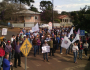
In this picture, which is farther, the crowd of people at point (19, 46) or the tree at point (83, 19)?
the tree at point (83, 19)

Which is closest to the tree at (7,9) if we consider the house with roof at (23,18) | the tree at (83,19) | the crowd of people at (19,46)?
the house with roof at (23,18)

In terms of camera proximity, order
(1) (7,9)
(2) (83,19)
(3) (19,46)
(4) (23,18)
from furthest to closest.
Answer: (4) (23,18)
(1) (7,9)
(2) (83,19)
(3) (19,46)

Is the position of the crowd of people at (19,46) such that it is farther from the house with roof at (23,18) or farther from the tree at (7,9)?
the house with roof at (23,18)

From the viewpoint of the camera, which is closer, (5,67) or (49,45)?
(5,67)

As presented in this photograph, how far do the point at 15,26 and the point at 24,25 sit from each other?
2985mm

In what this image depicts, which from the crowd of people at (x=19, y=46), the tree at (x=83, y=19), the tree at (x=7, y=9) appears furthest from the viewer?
the tree at (x=7, y=9)

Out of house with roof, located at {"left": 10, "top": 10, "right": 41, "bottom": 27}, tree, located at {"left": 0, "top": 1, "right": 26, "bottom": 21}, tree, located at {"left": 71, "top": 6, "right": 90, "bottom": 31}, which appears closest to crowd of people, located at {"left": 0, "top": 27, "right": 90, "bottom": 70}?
tree, located at {"left": 71, "top": 6, "right": 90, "bottom": 31}

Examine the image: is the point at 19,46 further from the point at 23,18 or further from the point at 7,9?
the point at 23,18

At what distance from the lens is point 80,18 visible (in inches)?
610

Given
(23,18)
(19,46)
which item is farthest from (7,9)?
(19,46)

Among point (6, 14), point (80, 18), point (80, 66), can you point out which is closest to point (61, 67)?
point (80, 66)

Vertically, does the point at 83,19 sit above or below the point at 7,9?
below

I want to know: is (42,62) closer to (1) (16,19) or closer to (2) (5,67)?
(2) (5,67)

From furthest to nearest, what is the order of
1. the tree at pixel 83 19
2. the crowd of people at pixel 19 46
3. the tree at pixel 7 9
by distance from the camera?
the tree at pixel 7 9
the tree at pixel 83 19
the crowd of people at pixel 19 46
